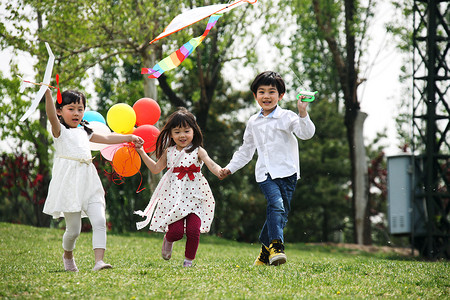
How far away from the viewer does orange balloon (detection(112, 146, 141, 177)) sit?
589 centimetres

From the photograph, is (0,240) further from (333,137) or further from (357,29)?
(333,137)

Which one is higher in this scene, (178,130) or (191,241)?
(178,130)

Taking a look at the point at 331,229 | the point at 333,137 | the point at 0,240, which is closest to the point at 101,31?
the point at 0,240

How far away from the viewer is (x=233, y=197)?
22.7 meters

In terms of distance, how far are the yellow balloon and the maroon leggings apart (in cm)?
123

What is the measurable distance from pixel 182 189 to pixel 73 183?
105cm

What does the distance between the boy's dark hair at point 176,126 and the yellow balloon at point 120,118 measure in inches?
17.4

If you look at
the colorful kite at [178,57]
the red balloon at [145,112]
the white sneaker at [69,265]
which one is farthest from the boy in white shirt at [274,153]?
the white sneaker at [69,265]

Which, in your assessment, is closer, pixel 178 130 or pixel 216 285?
pixel 216 285

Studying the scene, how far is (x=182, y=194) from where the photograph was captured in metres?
5.41

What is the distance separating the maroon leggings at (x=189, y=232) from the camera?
534 cm

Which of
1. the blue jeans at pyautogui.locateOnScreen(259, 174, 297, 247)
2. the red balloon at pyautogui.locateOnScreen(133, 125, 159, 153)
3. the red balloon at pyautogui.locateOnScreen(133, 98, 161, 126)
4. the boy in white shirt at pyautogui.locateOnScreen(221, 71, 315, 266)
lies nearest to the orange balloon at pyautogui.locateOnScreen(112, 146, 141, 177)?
the red balloon at pyautogui.locateOnScreen(133, 125, 159, 153)

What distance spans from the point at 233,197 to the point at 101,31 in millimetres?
10703

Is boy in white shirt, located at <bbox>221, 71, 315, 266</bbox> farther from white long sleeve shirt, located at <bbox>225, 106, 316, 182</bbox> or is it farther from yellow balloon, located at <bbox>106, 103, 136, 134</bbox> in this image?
yellow balloon, located at <bbox>106, 103, 136, 134</bbox>
